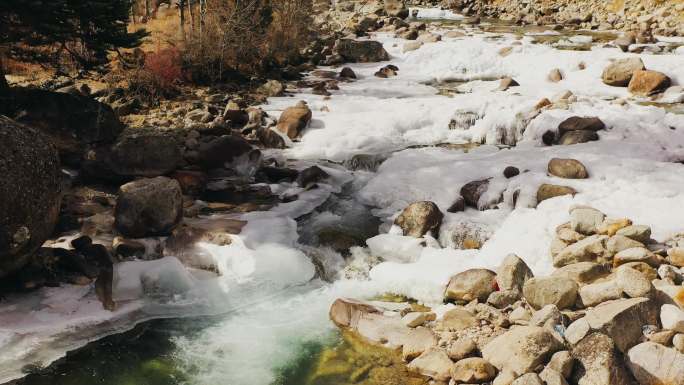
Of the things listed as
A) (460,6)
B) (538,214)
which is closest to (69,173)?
(538,214)

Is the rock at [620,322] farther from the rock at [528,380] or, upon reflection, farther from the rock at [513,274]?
the rock at [513,274]

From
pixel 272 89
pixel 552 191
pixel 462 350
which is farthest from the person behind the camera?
pixel 272 89

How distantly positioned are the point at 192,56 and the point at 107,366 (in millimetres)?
13238

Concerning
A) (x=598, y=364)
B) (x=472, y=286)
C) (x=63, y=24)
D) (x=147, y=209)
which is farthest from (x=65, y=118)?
(x=598, y=364)

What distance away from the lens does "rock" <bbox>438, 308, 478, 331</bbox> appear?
6734 mm

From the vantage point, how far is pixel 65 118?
10992 mm

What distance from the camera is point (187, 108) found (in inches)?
607

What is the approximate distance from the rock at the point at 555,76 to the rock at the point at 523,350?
13.8 meters

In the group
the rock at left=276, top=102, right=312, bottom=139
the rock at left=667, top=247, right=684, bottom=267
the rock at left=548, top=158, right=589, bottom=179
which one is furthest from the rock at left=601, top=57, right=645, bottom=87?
the rock at left=667, top=247, right=684, bottom=267

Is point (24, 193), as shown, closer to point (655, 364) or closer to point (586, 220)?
point (655, 364)

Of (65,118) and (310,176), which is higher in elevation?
(65,118)

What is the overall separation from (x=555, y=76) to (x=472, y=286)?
42.0 feet

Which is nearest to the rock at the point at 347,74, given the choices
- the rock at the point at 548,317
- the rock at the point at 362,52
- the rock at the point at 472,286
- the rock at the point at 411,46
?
the rock at the point at 362,52

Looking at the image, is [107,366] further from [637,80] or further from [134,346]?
[637,80]
